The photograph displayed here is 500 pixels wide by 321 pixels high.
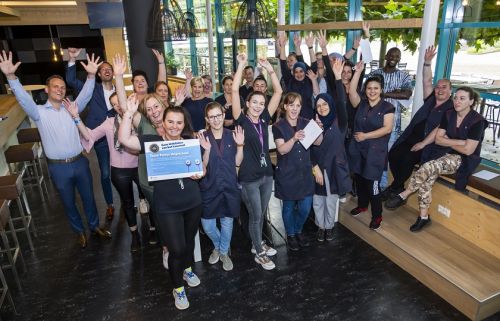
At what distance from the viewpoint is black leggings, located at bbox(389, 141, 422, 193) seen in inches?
150

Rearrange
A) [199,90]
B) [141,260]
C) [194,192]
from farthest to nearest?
1. [199,90]
2. [141,260]
3. [194,192]

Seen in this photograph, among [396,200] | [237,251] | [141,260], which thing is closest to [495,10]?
[396,200]

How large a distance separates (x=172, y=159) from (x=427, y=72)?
9.13 feet

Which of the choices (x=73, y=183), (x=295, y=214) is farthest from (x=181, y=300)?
(x=73, y=183)

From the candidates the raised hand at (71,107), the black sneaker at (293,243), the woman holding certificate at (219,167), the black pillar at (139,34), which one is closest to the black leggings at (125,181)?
the raised hand at (71,107)

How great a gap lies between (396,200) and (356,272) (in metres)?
0.93

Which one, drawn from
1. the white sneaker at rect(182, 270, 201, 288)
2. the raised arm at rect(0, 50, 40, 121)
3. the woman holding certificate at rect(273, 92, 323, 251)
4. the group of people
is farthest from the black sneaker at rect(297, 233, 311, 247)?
the raised arm at rect(0, 50, 40, 121)

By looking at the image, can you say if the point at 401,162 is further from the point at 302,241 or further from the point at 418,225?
the point at 302,241

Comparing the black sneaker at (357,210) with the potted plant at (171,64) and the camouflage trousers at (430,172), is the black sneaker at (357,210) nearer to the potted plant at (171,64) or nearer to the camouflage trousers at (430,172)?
the camouflage trousers at (430,172)

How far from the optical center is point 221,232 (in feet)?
11.1

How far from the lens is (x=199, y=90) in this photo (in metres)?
4.33

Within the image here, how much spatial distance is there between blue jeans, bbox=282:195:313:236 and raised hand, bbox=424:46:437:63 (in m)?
1.84

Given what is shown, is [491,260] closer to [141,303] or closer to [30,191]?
[141,303]

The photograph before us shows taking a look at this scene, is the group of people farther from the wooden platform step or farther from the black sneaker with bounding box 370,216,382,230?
the wooden platform step
